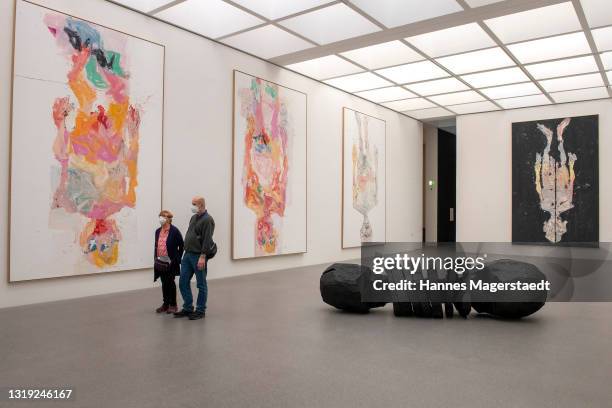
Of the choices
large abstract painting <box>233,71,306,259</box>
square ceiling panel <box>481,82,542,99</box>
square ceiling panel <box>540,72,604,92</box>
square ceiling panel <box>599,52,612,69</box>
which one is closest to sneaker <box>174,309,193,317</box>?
large abstract painting <box>233,71,306,259</box>

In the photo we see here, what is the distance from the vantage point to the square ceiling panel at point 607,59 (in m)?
13.2

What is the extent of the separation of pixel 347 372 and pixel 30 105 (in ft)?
23.6

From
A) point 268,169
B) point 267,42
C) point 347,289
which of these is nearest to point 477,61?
point 267,42

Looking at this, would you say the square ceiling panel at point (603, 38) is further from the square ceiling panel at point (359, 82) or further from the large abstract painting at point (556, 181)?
the large abstract painting at point (556, 181)

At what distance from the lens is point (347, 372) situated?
16.4 ft

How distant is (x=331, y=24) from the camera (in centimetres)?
1122

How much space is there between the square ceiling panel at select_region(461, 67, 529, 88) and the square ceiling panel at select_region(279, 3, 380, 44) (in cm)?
516

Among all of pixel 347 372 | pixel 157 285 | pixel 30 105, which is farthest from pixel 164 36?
pixel 347 372

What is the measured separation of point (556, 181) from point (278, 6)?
13802mm

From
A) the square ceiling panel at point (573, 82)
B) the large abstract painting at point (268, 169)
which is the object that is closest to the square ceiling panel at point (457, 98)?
the square ceiling panel at point (573, 82)

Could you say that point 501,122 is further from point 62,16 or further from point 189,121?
point 62,16

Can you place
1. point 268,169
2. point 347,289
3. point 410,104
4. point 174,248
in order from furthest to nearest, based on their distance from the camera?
point 410,104 < point 268,169 < point 347,289 < point 174,248

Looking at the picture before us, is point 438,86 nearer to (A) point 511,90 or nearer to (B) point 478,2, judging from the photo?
(A) point 511,90

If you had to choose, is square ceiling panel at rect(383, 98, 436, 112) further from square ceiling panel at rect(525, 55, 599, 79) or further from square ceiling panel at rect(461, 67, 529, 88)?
square ceiling panel at rect(525, 55, 599, 79)
